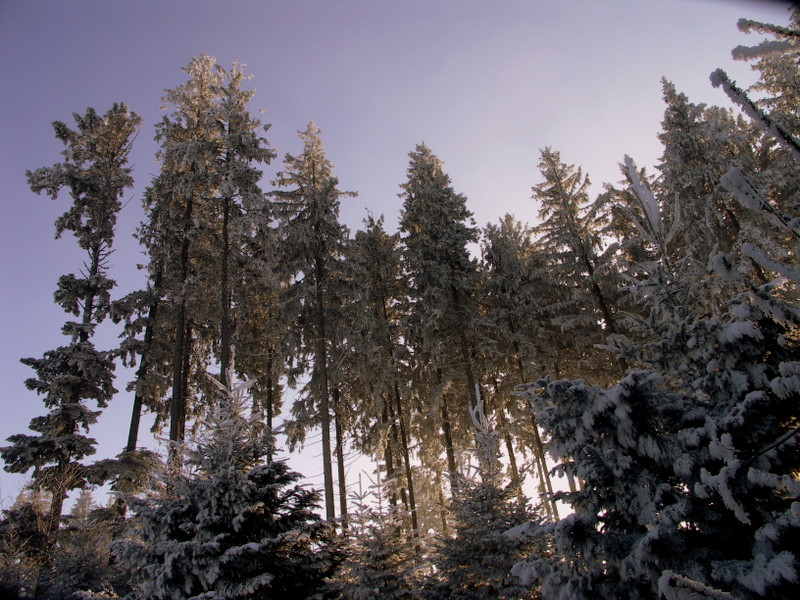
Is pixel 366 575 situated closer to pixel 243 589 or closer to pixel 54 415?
pixel 243 589

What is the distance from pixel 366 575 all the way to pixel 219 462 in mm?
4280

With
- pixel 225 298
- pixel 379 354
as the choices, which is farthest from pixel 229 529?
pixel 379 354

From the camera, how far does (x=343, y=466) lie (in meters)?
18.6

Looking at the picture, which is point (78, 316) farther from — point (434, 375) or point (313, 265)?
point (434, 375)

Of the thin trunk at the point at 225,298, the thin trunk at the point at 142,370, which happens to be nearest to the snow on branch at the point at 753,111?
the thin trunk at the point at 225,298

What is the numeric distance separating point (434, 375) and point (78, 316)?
1488cm

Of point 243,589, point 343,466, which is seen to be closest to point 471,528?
point 243,589

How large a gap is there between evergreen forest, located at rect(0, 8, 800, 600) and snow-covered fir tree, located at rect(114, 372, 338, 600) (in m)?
0.05

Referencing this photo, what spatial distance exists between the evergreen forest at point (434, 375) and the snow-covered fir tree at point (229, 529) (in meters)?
0.05

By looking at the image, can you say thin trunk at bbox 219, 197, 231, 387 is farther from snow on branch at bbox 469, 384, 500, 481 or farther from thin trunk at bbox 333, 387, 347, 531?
snow on branch at bbox 469, 384, 500, 481

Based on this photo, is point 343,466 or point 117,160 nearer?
point 343,466

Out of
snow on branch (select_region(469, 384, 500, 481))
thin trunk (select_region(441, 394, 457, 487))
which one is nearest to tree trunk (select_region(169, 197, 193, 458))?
snow on branch (select_region(469, 384, 500, 481))

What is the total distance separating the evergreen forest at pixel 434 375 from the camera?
5.04m

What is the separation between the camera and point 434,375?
69.4 feet
